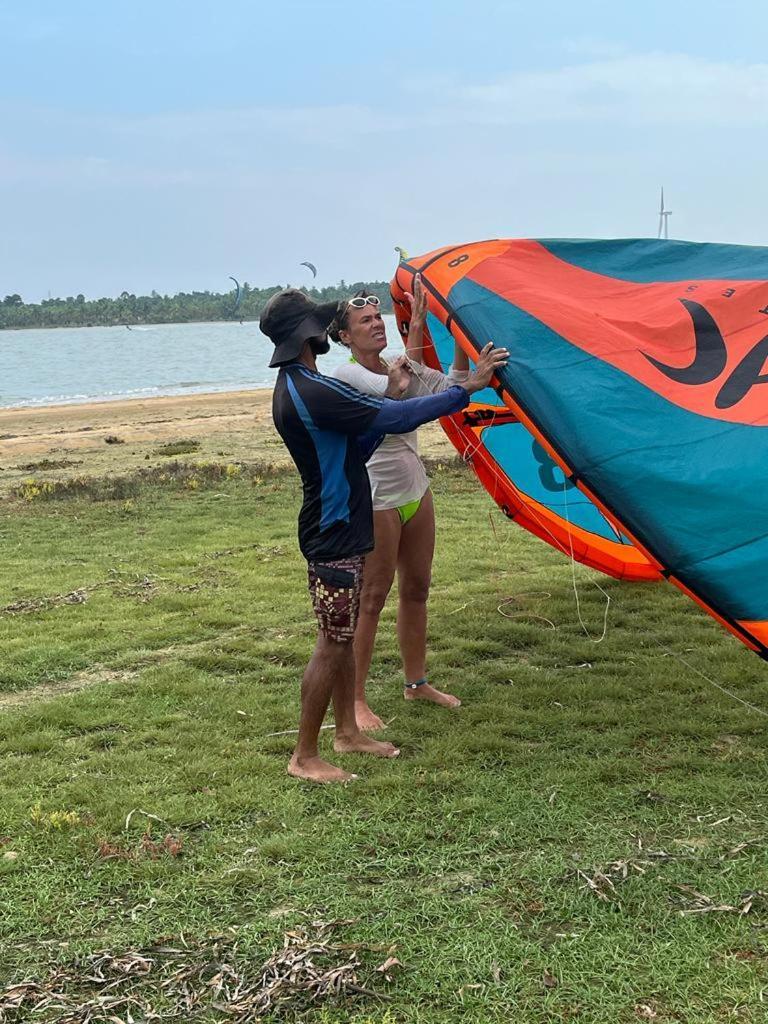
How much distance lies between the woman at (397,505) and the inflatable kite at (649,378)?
29cm

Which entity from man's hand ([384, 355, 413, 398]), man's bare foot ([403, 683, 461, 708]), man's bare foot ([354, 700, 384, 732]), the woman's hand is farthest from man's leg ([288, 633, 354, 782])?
the woman's hand

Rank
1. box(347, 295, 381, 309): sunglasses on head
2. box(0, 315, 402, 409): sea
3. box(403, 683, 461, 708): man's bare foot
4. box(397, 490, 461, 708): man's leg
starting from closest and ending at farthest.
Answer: box(347, 295, 381, 309): sunglasses on head, box(397, 490, 461, 708): man's leg, box(403, 683, 461, 708): man's bare foot, box(0, 315, 402, 409): sea

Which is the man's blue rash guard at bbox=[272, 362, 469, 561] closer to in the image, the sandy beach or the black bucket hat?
the black bucket hat

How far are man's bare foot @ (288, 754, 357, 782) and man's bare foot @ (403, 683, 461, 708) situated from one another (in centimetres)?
105

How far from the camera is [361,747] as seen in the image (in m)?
4.93

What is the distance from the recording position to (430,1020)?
296 centimetres

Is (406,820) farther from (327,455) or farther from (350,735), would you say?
(327,455)

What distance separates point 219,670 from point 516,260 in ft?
9.66

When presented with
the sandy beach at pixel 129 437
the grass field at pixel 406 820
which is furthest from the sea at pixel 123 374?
the grass field at pixel 406 820

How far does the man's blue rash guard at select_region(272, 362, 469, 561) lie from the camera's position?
4297 mm

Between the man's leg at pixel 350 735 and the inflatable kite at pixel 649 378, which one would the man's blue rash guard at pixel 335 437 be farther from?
the man's leg at pixel 350 735

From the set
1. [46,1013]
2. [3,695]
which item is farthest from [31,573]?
[46,1013]

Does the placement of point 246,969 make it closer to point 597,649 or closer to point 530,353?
point 530,353

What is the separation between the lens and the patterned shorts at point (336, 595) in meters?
4.50
